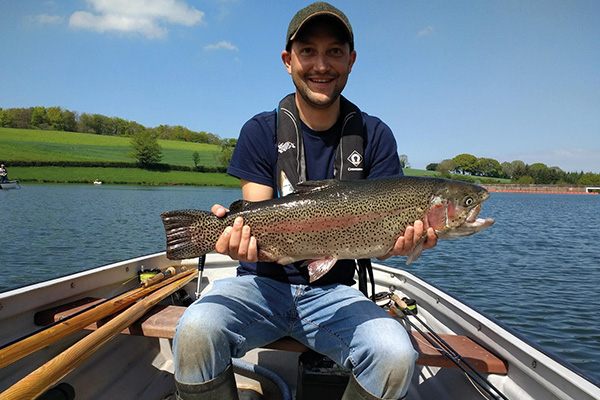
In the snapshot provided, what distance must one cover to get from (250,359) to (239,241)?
217 cm

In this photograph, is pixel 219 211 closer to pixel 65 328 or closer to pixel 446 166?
pixel 65 328

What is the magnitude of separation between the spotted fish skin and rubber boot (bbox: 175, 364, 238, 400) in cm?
94

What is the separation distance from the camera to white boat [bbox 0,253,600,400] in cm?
295

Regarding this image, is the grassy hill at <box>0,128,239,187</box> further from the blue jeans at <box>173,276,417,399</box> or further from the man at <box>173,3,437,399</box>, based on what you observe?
the blue jeans at <box>173,276,417,399</box>

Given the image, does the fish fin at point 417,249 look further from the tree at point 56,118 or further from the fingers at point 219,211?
the tree at point 56,118

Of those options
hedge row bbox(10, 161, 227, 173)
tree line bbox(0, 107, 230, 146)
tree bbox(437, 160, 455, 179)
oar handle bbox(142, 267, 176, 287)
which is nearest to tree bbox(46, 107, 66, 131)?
tree line bbox(0, 107, 230, 146)

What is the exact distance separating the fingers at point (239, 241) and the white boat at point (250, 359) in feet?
2.93

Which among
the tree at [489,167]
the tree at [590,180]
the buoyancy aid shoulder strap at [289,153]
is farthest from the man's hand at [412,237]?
the tree at [489,167]

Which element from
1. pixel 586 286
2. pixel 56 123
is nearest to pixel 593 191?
pixel 586 286

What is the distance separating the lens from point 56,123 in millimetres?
122312

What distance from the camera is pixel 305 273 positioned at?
3.32 metres

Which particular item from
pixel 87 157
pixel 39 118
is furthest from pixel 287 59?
pixel 39 118

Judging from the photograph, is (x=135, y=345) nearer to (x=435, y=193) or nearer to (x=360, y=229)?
(x=360, y=229)

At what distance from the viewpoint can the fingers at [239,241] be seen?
296cm
